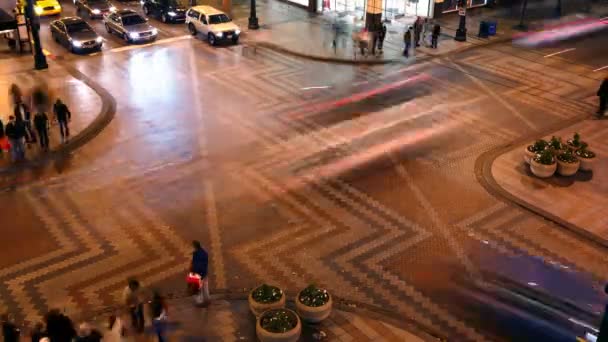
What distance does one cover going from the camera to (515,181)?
18.0 metres

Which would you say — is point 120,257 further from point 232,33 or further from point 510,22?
point 510,22

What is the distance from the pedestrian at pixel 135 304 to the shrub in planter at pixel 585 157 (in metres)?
13.4

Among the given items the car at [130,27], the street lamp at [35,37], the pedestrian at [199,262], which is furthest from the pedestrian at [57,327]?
the car at [130,27]

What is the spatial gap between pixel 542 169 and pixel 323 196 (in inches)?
253

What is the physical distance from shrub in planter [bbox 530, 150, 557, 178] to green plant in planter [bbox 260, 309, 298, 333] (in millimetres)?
9914

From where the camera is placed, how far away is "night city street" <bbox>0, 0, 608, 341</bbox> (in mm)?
13281

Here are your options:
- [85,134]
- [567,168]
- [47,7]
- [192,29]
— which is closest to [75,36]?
[192,29]

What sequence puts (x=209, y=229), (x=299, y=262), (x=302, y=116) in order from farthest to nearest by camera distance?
(x=302, y=116) → (x=209, y=229) → (x=299, y=262)

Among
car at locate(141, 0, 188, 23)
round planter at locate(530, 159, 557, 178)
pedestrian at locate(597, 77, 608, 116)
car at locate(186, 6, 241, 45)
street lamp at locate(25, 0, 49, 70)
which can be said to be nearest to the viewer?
round planter at locate(530, 159, 557, 178)

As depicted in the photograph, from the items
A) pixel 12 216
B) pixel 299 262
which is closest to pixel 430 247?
pixel 299 262

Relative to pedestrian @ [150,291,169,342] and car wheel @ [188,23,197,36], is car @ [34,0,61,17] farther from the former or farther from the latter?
pedestrian @ [150,291,169,342]

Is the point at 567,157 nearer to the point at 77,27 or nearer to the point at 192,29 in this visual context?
the point at 192,29

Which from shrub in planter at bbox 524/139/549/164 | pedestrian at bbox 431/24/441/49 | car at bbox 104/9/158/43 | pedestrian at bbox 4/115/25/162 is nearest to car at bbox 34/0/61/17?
car at bbox 104/9/158/43

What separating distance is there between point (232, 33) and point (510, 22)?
16.9 metres
